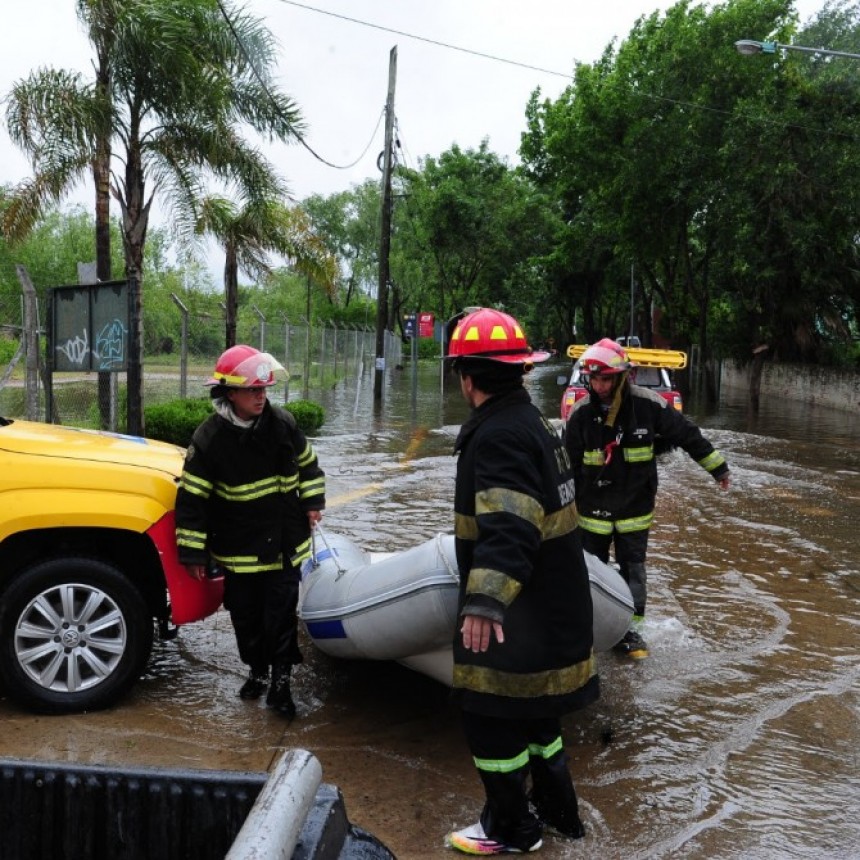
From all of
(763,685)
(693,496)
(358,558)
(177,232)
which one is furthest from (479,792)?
(177,232)

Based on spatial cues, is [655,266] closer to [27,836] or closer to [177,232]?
[177,232]

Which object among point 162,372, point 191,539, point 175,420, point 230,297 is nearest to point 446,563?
point 191,539

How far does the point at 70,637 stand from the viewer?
4.43 metres

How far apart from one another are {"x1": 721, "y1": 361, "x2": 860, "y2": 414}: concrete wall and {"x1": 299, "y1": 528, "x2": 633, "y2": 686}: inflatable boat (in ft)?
80.7

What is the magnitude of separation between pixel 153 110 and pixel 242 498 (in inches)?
429

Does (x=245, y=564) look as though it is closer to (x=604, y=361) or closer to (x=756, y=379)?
(x=604, y=361)

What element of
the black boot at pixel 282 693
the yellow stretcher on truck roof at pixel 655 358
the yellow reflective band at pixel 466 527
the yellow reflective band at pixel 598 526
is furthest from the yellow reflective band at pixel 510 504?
the yellow stretcher on truck roof at pixel 655 358

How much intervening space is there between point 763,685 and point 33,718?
3.60 m

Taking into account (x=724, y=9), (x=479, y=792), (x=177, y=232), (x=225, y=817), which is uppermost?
(x=724, y=9)

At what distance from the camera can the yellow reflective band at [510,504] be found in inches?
124

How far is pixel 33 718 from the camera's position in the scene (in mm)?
4406

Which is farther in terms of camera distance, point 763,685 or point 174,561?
point 763,685

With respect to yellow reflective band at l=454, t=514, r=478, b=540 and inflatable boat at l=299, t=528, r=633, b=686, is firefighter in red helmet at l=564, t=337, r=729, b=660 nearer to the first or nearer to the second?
inflatable boat at l=299, t=528, r=633, b=686

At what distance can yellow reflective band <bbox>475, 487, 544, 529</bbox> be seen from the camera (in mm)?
3143
